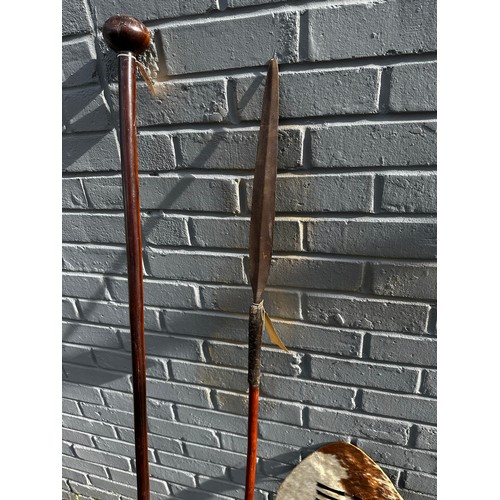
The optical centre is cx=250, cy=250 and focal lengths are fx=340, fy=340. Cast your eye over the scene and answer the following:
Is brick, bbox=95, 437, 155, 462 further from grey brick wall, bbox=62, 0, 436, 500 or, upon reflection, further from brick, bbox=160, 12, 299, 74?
brick, bbox=160, 12, 299, 74

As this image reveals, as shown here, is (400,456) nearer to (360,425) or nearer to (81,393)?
(360,425)

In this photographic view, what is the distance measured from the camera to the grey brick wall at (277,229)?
0.72 m

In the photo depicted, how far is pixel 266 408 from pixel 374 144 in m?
0.79

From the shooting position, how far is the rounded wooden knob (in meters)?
0.69

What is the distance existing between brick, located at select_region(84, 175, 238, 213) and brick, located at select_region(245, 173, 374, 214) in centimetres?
6

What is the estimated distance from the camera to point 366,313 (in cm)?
86

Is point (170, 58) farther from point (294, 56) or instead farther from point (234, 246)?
point (234, 246)

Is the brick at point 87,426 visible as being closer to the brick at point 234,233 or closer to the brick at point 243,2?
the brick at point 234,233

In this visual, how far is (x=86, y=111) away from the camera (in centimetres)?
88

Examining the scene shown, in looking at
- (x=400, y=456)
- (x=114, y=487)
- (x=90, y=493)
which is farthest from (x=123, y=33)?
(x=90, y=493)

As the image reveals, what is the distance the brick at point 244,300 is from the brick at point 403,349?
209 millimetres

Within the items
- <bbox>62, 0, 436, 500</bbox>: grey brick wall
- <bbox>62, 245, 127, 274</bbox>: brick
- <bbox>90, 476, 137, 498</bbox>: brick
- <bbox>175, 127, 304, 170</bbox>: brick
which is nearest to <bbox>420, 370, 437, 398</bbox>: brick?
<bbox>62, 0, 436, 500</bbox>: grey brick wall

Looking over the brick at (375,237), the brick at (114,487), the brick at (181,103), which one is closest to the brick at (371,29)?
the brick at (181,103)

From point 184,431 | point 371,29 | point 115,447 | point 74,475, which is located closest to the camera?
point 371,29
